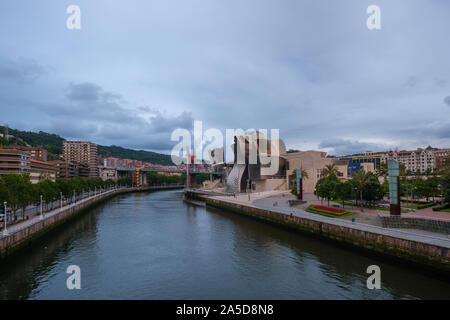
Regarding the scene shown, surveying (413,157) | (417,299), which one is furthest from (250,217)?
(413,157)

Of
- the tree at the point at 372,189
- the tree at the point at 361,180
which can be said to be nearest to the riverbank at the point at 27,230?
the tree at the point at 361,180

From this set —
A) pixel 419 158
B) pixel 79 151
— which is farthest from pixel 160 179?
pixel 419 158

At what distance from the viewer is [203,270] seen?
1886 cm

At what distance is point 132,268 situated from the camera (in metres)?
19.2

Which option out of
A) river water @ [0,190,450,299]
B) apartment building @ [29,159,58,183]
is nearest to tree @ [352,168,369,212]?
river water @ [0,190,450,299]

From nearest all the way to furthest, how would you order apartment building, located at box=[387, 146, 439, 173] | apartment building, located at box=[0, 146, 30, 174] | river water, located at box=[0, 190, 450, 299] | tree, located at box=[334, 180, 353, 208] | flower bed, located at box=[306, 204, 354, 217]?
river water, located at box=[0, 190, 450, 299] → flower bed, located at box=[306, 204, 354, 217] → tree, located at box=[334, 180, 353, 208] → apartment building, located at box=[0, 146, 30, 174] → apartment building, located at box=[387, 146, 439, 173]

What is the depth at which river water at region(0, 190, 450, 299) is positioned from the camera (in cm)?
1531

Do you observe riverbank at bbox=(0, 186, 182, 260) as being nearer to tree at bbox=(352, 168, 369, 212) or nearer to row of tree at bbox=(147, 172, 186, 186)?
tree at bbox=(352, 168, 369, 212)

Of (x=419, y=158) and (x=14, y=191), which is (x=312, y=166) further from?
(x=419, y=158)

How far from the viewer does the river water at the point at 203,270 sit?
50.2ft

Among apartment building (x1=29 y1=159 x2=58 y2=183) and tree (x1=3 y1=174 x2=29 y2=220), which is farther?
apartment building (x1=29 y1=159 x2=58 y2=183)

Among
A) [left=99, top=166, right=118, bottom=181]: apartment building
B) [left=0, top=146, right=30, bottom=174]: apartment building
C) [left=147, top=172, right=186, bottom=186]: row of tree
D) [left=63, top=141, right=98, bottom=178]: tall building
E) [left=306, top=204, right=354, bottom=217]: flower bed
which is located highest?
[left=63, top=141, right=98, bottom=178]: tall building
